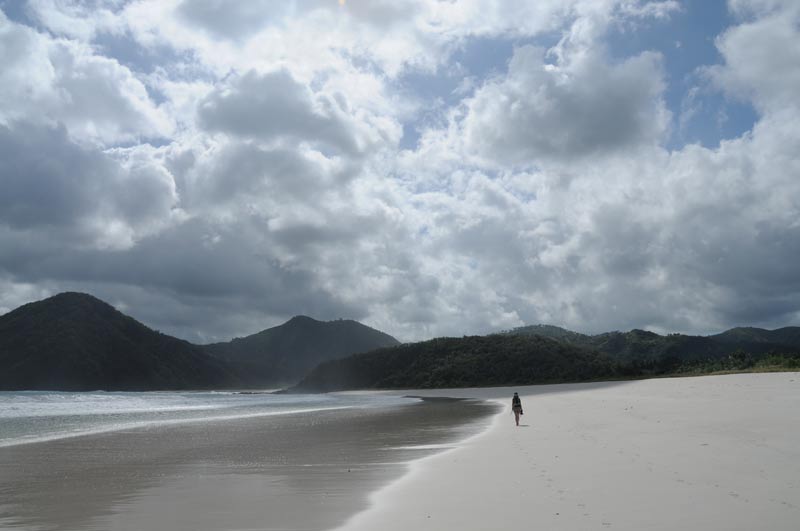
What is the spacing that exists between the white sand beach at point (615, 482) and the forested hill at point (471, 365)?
83.6 meters

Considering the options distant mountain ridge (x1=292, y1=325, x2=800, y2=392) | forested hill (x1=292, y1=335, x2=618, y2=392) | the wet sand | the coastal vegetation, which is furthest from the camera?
forested hill (x1=292, y1=335, x2=618, y2=392)

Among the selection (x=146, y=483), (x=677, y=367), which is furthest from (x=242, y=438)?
(x=677, y=367)

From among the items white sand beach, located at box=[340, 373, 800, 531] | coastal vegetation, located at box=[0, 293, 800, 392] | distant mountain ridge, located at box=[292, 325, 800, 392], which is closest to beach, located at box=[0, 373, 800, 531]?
white sand beach, located at box=[340, 373, 800, 531]

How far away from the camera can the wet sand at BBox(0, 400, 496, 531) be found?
31.0 ft

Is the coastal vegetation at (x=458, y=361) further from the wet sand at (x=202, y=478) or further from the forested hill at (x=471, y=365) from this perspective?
the wet sand at (x=202, y=478)

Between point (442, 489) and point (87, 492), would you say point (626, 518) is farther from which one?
point (87, 492)

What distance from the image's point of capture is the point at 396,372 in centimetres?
13525

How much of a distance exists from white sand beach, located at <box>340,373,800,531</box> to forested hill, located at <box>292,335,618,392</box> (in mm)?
83639

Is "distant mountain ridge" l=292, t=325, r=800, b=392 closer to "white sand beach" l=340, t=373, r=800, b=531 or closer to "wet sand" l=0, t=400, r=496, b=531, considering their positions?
"white sand beach" l=340, t=373, r=800, b=531

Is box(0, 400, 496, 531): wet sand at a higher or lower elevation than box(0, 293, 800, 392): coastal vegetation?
lower

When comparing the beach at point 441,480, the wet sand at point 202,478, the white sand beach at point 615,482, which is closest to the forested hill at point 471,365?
the beach at point 441,480

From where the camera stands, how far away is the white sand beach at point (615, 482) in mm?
7816

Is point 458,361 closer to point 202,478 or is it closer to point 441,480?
point 202,478

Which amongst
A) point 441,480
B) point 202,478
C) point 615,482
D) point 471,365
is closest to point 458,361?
point 471,365
